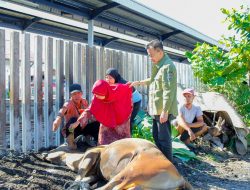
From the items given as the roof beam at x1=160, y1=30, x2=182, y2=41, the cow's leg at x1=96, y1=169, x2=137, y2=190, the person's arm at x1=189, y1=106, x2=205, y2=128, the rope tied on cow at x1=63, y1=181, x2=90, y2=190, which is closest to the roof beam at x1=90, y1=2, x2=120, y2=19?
the person's arm at x1=189, y1=106, x2=205, y2=128

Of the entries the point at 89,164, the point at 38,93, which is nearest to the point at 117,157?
the point at 89,164

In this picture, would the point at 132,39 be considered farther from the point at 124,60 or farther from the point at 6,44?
the point at 6,44

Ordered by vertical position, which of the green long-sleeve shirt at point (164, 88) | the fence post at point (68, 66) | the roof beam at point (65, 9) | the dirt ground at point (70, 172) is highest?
the roof beam at point (65, 9)

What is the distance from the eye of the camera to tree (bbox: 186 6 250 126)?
9578 mm

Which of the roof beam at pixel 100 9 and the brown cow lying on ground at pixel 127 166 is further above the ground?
the roof beam at pixel 100 9

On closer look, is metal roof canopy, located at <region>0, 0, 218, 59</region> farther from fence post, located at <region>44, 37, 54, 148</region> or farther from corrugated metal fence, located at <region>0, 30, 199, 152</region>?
fence post, located at <region>44, 37, 54, 148</region>

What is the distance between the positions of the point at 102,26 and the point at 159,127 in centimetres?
620

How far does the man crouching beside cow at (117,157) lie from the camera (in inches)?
156

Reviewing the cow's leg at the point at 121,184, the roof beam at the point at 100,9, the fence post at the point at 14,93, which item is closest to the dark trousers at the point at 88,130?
the fence post at the point at 14,93

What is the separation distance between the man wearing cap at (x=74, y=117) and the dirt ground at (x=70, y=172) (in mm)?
586

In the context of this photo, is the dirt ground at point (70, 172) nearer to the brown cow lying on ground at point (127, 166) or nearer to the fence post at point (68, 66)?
the brown cow lying on ground at point (127, 166)

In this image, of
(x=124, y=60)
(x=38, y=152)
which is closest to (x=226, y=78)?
(x=124, y=60)

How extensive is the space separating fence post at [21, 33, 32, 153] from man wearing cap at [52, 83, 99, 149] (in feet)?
1.44

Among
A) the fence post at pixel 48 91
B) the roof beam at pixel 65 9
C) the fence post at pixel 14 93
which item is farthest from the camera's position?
the roof beam at pixel 65 9
